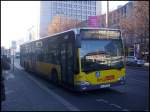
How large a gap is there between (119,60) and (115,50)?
17.7 inches

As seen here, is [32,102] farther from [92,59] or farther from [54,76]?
[54,76]

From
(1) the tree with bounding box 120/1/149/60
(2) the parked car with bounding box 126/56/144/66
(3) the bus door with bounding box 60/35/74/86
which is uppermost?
(1) the tree with bounding box 120/1/149/60

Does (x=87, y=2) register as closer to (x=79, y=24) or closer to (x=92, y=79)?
(x=79, y=24)

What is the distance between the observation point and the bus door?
1434 centimetres

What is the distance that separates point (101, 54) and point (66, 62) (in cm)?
177

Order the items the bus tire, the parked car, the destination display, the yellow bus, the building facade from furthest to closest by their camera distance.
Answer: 1. the building facade
2. the parked car
3. the bus tire
4. the destination display
5. the yellow bus

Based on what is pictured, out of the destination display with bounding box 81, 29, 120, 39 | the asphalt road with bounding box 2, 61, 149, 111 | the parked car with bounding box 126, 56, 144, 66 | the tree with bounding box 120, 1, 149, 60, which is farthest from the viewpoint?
the parked car with bounding box 126, 56, 144, 66

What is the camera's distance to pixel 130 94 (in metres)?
13.6

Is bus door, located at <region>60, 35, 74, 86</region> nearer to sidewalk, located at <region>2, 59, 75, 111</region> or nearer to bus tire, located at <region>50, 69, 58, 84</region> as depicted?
sidewalk, located at <region>2, 59, 75, 111</region>

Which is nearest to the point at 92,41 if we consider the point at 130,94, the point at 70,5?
the point at 130,94

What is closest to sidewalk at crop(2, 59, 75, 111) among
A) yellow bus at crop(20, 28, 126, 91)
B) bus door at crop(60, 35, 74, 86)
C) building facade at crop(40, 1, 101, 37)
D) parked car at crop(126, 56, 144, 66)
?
bus door at crop(60, 35, 74, 86)

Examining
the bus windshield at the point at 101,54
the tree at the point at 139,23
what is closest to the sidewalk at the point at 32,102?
the bus windshield at the point at 101,54

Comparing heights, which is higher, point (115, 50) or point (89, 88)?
point (115, 50)

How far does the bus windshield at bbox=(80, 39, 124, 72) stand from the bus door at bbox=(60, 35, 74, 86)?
31.7 inches
